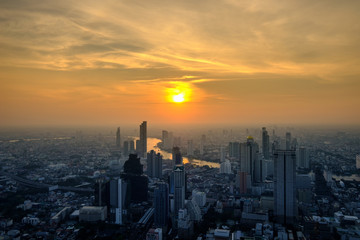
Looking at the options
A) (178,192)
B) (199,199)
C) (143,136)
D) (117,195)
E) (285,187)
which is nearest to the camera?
(285,187)

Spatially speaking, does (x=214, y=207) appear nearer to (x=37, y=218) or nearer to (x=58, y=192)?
(x=37, y=218)

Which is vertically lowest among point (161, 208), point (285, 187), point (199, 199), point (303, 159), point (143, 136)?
point (199, 199)

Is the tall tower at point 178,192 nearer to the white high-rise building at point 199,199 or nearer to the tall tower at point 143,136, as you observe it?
the white high-rise building at point 199,199

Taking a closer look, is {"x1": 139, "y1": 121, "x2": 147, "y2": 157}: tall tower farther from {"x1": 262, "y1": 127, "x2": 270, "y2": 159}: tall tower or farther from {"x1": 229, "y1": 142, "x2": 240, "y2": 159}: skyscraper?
{"x1": 262, "y1": 127, "x2": 270, "y2": 159}: tall tower

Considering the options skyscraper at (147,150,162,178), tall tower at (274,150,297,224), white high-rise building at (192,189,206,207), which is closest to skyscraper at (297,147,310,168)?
skyscraper at (147,150,162,178)

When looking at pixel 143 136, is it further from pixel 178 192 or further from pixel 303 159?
pixel 178 192

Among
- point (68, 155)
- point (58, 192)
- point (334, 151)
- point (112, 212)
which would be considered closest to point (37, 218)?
point (112, 212)

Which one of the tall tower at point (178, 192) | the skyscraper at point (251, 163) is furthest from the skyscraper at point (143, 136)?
the tall tower at point (178, 192)

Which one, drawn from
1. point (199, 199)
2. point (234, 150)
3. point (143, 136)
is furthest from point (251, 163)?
point (143, 136)

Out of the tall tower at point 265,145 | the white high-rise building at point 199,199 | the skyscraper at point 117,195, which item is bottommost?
the white high-rise building at point 199,199
